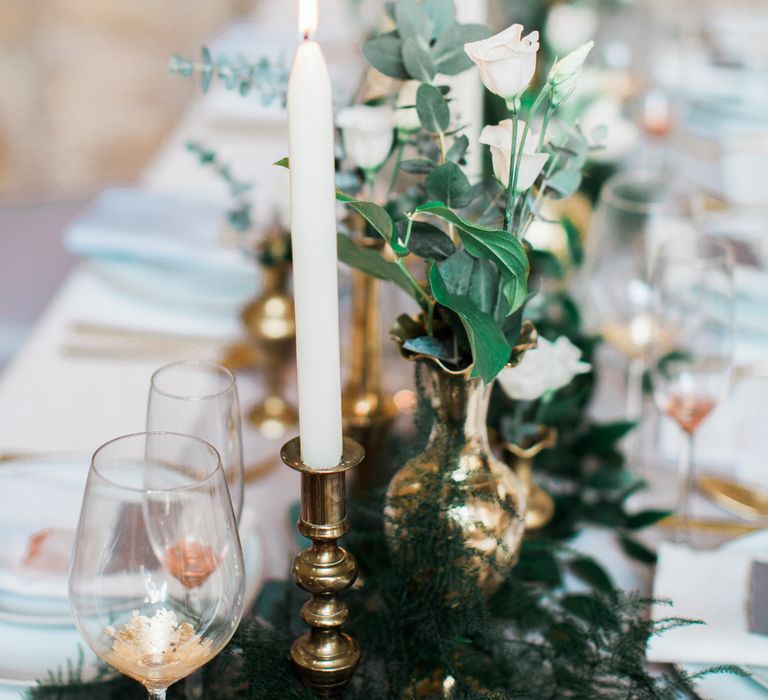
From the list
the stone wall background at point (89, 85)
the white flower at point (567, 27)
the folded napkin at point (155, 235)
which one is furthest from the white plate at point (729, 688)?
the stone wall background at point (89, 85)

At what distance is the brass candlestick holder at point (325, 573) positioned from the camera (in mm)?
600

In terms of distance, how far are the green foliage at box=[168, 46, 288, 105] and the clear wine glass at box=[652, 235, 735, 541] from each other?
1.26ft

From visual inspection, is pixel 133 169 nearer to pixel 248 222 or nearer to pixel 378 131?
pixel 248 222

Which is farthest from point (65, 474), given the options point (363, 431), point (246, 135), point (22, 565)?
point (246, 135)

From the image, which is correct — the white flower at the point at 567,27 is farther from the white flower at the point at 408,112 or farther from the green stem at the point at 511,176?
the green stem at the point at 511,176

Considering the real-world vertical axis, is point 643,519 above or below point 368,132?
below

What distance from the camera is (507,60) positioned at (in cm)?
57

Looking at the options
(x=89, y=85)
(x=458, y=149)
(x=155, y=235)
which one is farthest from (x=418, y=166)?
(x=89, y=85)

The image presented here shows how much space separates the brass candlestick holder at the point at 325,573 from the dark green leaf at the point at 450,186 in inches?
6.2

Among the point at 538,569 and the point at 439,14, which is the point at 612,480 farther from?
the point at 439,14

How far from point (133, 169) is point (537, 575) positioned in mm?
3630

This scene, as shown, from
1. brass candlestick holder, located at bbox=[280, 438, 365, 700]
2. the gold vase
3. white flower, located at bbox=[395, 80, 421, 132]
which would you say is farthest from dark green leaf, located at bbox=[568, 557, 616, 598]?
white flower, located at bbox=[395, 80, 421, 132]

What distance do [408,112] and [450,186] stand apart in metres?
0.14

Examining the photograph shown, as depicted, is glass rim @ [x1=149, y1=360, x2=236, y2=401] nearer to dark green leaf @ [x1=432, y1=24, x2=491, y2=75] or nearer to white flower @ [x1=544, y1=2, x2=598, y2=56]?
dark green leaf @ [x1=432, y1=24, x2=491, y2=75]
